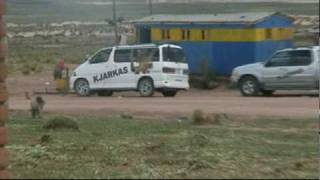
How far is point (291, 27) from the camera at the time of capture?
42.7 m

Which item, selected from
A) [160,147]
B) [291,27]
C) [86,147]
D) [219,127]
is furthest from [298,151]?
[291,27]

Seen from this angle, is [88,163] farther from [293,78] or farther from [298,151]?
[293,78]

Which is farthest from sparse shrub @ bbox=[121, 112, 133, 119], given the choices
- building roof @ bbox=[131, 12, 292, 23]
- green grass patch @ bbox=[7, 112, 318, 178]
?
building roof @ bbox=[131, 12, 292, 23]

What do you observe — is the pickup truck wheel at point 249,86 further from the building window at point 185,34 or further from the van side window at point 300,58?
the building window at point 185,34

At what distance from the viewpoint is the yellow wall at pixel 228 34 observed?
129 feet

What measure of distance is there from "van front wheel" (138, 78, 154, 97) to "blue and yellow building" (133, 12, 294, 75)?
21.6 ft

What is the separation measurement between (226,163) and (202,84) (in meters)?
28.4

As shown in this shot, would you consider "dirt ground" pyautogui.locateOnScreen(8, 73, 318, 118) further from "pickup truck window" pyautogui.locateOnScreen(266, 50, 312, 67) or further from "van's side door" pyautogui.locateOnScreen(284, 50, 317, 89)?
"pickup truck window" pyautogui.locateOnScreen(266, 50, 312, 67)

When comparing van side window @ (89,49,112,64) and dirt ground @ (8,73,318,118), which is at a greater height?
van side window @ (89,49,112,64)

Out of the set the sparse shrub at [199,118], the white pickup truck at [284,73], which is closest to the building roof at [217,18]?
A: the white pickup truck at [284,73]

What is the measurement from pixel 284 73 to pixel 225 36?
7.94m

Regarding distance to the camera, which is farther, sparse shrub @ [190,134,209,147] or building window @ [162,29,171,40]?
building window @ [162,29,171,40]

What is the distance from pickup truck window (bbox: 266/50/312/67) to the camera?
32.4m

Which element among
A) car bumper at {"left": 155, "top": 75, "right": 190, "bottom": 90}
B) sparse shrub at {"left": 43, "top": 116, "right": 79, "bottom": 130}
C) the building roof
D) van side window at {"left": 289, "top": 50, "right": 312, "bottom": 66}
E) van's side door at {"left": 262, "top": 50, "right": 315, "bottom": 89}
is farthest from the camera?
the building roof
